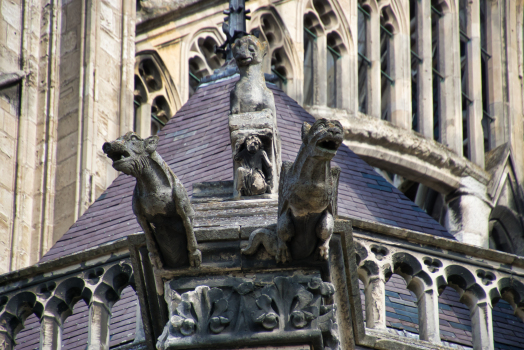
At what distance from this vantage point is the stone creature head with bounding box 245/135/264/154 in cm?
815

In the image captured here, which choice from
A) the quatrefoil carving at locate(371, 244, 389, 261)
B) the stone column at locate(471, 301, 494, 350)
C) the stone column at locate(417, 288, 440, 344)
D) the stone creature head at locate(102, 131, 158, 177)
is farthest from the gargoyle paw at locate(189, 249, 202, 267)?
the stone column at locate(471, 301, 494, 350)

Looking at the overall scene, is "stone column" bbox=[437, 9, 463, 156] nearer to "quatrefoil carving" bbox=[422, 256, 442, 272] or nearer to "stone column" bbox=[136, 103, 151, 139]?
"stone column" bbox=[136, 103, 151, 139]

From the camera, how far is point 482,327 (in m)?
9.40

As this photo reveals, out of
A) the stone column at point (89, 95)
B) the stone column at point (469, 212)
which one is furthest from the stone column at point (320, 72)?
the stone column at point (89, 95)

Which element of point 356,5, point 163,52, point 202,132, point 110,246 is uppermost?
point 356,5

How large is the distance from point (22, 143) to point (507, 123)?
32.1 ft

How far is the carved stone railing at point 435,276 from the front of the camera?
30.7 ft

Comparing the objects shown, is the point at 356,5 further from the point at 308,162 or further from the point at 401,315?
the point at 308,162

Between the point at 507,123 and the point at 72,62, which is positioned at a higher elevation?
the point at 507,123

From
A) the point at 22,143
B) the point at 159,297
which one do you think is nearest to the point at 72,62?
the point at 22,143

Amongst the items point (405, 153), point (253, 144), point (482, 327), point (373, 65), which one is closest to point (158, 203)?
point (253, 144)

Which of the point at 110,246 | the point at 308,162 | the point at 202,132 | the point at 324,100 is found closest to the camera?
the point at 308,162

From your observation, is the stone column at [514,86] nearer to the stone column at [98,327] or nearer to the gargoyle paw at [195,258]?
the stone column at [98,327]

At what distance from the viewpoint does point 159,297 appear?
7.62 m
